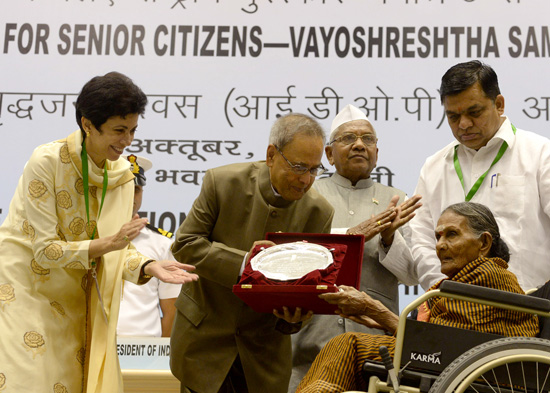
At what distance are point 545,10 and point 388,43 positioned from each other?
108 cm

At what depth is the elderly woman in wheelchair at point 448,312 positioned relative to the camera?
9.21ft

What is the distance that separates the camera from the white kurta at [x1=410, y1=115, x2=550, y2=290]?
3.68 metres

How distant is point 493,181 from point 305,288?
1.38 m

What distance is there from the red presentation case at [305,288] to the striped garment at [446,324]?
0.65 ft

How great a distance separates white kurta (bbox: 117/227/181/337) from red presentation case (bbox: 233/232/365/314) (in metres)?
1.72

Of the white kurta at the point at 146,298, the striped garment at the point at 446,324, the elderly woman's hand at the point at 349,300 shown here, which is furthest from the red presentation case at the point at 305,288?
the white kurta at the point at 146,298

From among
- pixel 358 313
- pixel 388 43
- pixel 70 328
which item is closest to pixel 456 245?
pixel 358 313

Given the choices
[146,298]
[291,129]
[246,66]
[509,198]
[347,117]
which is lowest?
[146,298]

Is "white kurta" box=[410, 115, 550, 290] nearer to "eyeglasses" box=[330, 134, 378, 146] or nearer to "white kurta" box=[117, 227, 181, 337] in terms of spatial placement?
"eyeglasses" box=[330, 134, 378, 146]

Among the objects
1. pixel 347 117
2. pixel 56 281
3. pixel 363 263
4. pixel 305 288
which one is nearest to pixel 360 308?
pixel 305 288

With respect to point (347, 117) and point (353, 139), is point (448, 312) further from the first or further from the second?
point (347, 117)

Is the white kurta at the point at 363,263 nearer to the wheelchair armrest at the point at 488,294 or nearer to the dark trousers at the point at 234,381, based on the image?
the dark trousers at the point at 234,381

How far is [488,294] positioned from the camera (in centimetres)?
263

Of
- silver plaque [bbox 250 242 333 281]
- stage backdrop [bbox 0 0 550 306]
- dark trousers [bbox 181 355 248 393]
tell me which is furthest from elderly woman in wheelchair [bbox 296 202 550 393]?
stage backdrop [bbox 0 0 550 306]
